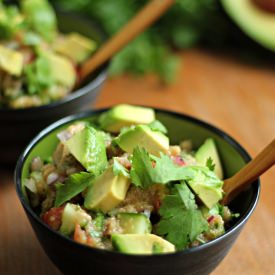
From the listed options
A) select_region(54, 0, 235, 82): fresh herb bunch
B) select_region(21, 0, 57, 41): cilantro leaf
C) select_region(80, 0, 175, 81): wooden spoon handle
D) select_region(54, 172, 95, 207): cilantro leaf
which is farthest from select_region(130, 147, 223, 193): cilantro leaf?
select_region(54, 0, 235, 82): fresh herb bunch

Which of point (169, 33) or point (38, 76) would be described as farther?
point (169, 33)

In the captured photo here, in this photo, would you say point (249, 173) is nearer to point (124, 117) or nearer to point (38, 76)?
point (124, 117)

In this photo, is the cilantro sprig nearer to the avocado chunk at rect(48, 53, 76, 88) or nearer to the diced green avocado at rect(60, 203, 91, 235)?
the diced green avocado at rect(60, 203, 91, 235)

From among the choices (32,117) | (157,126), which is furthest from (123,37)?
(157,126)

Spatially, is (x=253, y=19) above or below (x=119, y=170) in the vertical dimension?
above

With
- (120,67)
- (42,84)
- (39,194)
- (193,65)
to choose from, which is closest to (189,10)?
(193,65)
